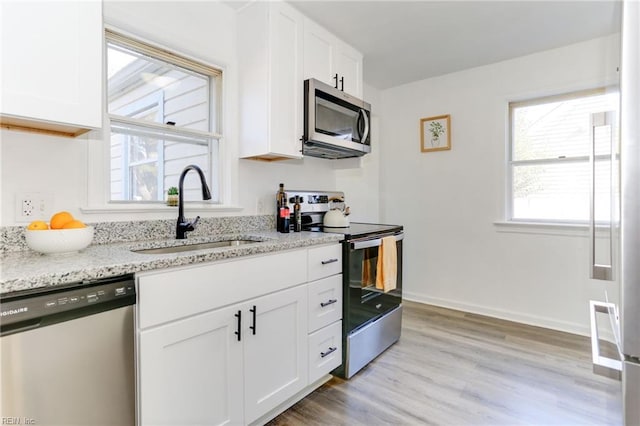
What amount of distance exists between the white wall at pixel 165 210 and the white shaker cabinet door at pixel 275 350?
805mm

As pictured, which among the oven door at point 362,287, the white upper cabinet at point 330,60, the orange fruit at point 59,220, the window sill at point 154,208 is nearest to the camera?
the orange fruit at point 59,220

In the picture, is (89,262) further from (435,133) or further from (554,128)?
(554,128)

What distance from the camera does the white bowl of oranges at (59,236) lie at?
1.17m

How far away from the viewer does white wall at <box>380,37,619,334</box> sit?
2.73m

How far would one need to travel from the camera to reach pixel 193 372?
126 cm

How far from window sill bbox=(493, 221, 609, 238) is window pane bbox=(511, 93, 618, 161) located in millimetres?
593

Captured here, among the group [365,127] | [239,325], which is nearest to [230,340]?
[239,325]

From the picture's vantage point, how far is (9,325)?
2.81ft

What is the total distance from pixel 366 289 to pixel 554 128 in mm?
2254

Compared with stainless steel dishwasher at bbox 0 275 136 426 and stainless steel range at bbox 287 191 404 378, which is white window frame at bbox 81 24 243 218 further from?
stainless steel dishwasher at bbox 0 275 136 426

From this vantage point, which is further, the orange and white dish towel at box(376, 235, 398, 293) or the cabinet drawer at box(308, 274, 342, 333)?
the orange and white dish towel at box(376, 235, 398, 293)

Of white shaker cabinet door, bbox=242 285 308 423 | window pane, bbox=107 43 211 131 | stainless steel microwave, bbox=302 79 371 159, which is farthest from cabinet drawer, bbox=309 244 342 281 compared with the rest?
window pane, bbox=107 43 211 131

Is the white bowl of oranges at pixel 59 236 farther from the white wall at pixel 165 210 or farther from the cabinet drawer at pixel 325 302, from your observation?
the cabinet drawer at pixel 325 302

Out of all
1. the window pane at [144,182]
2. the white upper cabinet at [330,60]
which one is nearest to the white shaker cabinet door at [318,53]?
the white upper cabinet at [330,60]
